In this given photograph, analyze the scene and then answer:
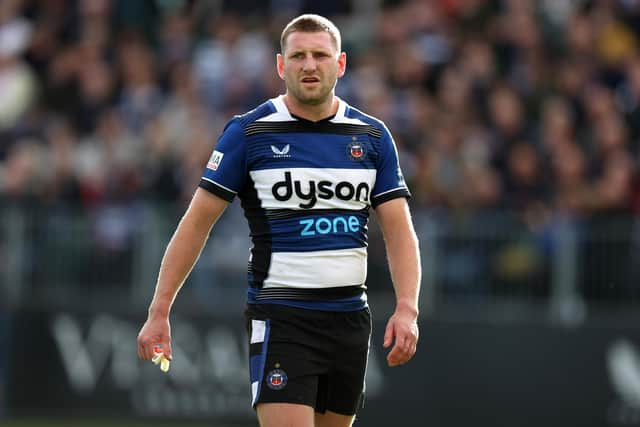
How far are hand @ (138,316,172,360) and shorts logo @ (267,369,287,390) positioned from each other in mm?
513

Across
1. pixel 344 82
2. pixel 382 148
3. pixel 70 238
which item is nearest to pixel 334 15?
pixel 344 82

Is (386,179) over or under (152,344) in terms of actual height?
over

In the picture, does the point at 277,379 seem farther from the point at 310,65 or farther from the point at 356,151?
the point at 310,65

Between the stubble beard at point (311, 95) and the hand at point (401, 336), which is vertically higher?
the stubble beard at point (311, 95)

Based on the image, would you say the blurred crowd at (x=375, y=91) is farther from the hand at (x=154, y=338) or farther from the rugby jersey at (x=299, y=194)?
the hand at (x=154, y=338)

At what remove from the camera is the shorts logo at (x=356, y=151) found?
6957 millimetres

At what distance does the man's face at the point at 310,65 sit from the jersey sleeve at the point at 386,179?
1.49 feet

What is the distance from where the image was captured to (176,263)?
6.85 metres

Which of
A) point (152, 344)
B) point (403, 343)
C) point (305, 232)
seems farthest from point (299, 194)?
point (152, 344)

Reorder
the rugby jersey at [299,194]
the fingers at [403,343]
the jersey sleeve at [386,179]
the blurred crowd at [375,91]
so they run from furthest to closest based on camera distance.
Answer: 1. the blurred crowd at [375,91]
2. the jersey sleeve at [386,179]
3. the rugby jersey at [299,194]
4. the fingers at [403,343]

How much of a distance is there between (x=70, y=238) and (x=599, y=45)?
6.12 meters

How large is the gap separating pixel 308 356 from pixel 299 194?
81cm

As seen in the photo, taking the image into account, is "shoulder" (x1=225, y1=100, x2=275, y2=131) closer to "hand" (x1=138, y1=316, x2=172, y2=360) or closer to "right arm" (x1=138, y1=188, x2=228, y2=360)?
"right arm" (x1=138, y1=188, x2=228, y2=360)

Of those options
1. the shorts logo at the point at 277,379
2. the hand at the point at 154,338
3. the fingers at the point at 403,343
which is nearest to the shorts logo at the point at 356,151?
the fingers at the point at 403,343
